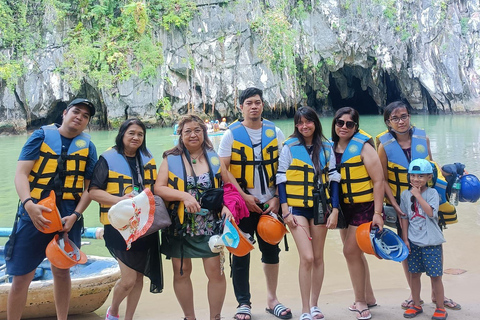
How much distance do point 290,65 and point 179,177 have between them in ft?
78.9

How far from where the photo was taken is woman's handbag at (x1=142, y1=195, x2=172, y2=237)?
239 cm

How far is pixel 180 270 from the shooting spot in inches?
99.5

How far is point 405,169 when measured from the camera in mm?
2953

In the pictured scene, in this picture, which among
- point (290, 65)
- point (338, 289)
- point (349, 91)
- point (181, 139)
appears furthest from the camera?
point (349, 91)

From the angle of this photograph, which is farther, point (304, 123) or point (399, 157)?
point (399, 157)

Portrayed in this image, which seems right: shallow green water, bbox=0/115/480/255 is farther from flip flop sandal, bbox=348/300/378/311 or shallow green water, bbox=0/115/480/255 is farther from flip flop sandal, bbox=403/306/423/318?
flip flop sandal, bbox=403/306/423/318

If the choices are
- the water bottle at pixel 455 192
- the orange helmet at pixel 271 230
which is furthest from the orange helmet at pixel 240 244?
the water bottle at pixel 455 192

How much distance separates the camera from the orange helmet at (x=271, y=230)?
109 inches

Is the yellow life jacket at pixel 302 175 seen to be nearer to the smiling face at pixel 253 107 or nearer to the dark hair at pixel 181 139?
the smiling face at pixel 253 107

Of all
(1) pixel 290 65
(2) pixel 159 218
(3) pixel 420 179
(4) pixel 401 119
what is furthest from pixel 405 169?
(1) pixel 290 65

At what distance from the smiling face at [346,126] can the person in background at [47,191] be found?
5.43 ft

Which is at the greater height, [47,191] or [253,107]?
[253,107]

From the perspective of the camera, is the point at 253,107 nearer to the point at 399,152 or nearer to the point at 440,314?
the point at 399,152

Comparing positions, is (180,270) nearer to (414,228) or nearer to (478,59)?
(414,228)
